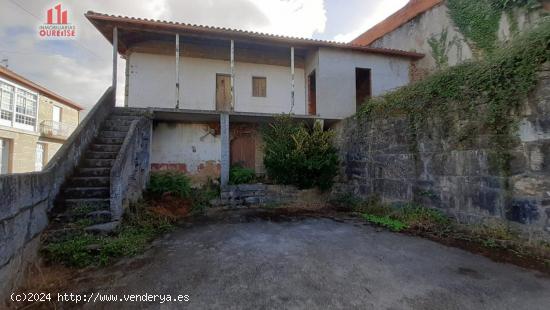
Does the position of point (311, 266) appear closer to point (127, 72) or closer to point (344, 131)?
point (344, 131)

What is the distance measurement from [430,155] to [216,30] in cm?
661

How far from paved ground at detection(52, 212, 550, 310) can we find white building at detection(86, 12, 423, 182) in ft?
13.3

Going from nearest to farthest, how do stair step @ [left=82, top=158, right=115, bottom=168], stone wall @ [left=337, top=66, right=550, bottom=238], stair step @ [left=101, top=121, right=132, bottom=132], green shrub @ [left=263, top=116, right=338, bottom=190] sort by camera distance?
stone wall @ [left=337, top=66, right=550, bottom=238]
stair step @ [left=82, top=158, right=115, bottom=168]
stair step @ [left=101, top=121, right=132, bottom=132]
green shrub @ [left=263, top=116, right=338, bottom=190]

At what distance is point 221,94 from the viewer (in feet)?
29.3

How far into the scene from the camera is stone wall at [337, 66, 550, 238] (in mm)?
3139

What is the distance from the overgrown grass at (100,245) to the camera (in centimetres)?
294

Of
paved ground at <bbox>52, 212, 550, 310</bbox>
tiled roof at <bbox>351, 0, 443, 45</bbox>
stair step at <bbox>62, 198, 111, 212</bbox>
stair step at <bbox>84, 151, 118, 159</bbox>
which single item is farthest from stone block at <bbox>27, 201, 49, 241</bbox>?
tiled roof at <bbox>351, 0, 443, 45</bbox>

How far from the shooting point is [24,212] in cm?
262

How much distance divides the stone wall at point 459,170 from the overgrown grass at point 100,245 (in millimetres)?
5289

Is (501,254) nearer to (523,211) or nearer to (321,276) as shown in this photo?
(523,211)

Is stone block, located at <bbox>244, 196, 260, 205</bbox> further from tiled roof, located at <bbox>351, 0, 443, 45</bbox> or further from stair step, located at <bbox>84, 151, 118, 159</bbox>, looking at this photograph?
tiled roof, located at <bbox>351, 0, 443, 45</bbox>

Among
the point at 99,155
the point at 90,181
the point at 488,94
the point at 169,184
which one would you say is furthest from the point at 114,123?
the point at 488,94

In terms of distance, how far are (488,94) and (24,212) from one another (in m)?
6.55

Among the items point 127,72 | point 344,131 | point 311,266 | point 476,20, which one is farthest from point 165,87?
point 476,20
